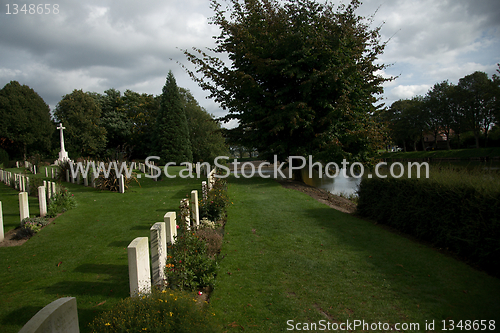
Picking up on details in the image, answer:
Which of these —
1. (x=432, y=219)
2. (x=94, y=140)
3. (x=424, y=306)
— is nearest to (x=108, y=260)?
(x=424, y=306)

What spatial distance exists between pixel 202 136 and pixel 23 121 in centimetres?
2246

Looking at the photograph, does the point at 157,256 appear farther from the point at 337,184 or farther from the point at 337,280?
the point at 337,184

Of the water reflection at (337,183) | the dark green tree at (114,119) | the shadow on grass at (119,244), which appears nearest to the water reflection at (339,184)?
the water reflection at (337,183)

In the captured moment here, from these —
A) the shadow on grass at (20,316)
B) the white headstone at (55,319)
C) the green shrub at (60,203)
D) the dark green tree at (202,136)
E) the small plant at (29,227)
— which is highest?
the dark green tree at (202,136)

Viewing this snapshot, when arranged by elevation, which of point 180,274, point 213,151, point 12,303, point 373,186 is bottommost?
point 12,303

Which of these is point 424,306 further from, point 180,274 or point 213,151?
point 213,151

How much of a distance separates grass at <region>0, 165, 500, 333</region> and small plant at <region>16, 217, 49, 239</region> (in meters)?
0.28

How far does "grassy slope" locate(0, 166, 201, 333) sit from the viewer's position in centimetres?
405

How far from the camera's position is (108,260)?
5.54m

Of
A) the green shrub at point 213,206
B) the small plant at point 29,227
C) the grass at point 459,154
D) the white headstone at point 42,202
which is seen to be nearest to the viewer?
the small plant at point 29,227

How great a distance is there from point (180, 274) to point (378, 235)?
212 inches

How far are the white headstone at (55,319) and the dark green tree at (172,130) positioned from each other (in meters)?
35.0

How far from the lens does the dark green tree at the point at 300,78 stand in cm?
1380

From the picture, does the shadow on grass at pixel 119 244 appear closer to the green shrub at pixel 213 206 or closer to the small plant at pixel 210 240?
the small plant at pixel 210 240
